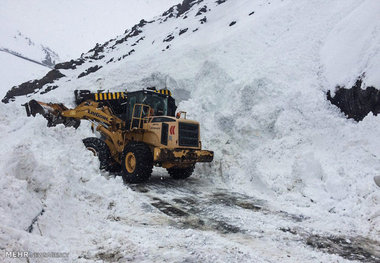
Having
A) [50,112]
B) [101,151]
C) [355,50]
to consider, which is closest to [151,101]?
[101,151]

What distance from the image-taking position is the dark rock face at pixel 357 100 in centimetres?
725

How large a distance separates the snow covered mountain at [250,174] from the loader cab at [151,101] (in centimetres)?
185

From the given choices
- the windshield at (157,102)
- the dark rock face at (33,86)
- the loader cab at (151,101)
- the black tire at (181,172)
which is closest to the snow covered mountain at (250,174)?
the black tire at (181,172)

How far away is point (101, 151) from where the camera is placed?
29.2 feet

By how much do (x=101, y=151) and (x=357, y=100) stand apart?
7.68 m

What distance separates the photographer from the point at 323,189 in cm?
638

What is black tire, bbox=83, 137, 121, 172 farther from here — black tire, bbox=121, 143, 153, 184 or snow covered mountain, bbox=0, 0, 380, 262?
snow covered mountain, bbox=0, 0, 380, 262

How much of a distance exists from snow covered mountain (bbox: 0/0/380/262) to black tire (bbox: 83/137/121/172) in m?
0.85

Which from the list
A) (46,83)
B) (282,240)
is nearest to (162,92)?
(282,240)

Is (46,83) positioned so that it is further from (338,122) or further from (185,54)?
(338,122)

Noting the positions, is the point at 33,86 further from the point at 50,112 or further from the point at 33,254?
the point at 33,254

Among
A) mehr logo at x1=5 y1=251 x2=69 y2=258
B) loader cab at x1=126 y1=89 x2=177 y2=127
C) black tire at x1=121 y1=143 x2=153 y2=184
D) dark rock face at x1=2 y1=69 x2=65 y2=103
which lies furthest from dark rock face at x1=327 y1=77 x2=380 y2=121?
dark rock face at x1=2 y1=69 x2=65 y2=103

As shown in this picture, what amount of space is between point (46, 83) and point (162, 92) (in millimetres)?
31354

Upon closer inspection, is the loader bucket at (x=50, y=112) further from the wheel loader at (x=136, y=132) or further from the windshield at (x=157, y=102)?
the windshield at (x=157, y=102)
